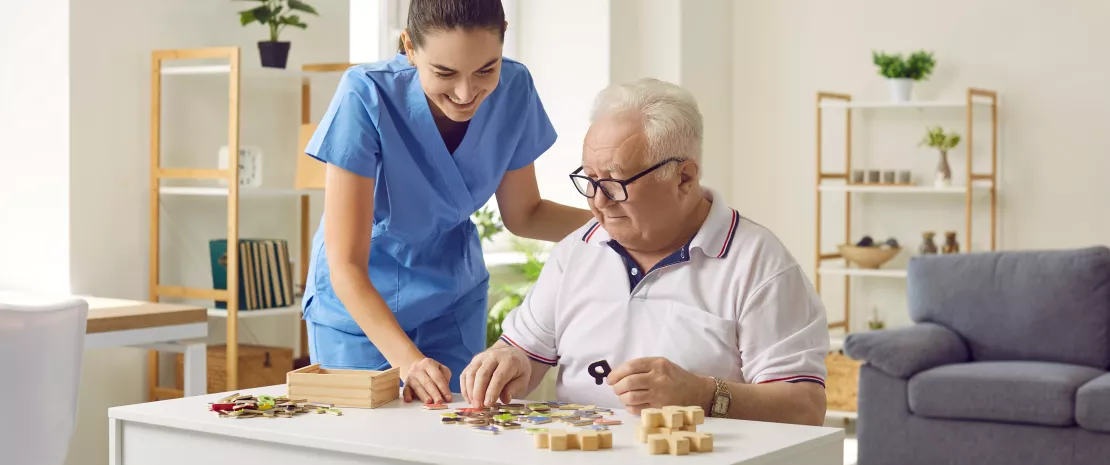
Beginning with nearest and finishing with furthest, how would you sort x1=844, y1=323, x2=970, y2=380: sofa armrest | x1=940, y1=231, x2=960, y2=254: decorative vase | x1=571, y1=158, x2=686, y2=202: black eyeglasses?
x1=571, y1=158, x2=686, y2=202: black eyeglasses, x1=844, y1=323, x2=970, y2=380: sofa armrest, x1=940, y1=231, x2=960, y2=254: decorative vase

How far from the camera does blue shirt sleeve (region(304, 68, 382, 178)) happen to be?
1999 mm

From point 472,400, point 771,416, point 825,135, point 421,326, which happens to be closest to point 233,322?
point 421,326

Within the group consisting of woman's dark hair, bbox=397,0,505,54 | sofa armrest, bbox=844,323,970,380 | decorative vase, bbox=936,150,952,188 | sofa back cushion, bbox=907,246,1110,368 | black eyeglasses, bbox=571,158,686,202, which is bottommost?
sofa armrest, bbox=844,323,970,380

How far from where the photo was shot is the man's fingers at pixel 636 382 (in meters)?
1.63

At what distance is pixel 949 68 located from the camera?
545 cm

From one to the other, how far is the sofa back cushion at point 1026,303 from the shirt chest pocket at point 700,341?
2915mm

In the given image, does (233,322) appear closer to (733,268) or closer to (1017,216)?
(733,268)

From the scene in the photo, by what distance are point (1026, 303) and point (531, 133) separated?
278 centimetres

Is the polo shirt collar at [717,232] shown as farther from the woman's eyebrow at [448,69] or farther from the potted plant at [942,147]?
the potted plant at [942,147]

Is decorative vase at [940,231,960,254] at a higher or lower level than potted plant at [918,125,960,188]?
lower

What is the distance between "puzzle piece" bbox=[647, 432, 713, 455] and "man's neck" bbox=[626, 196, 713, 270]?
1.83ft

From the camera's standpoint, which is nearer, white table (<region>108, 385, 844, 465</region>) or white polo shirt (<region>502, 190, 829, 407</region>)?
white table (<region>108, 385, 844, 465</region>)

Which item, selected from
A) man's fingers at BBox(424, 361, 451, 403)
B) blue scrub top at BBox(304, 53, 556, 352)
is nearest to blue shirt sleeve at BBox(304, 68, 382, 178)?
blue scrub top at BBox(304, 53, 556, 352)

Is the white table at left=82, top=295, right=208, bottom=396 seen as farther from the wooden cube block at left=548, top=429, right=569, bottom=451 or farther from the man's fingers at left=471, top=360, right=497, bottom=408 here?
the wooden cube block at left=548, top=429, right=569, bottom=451
